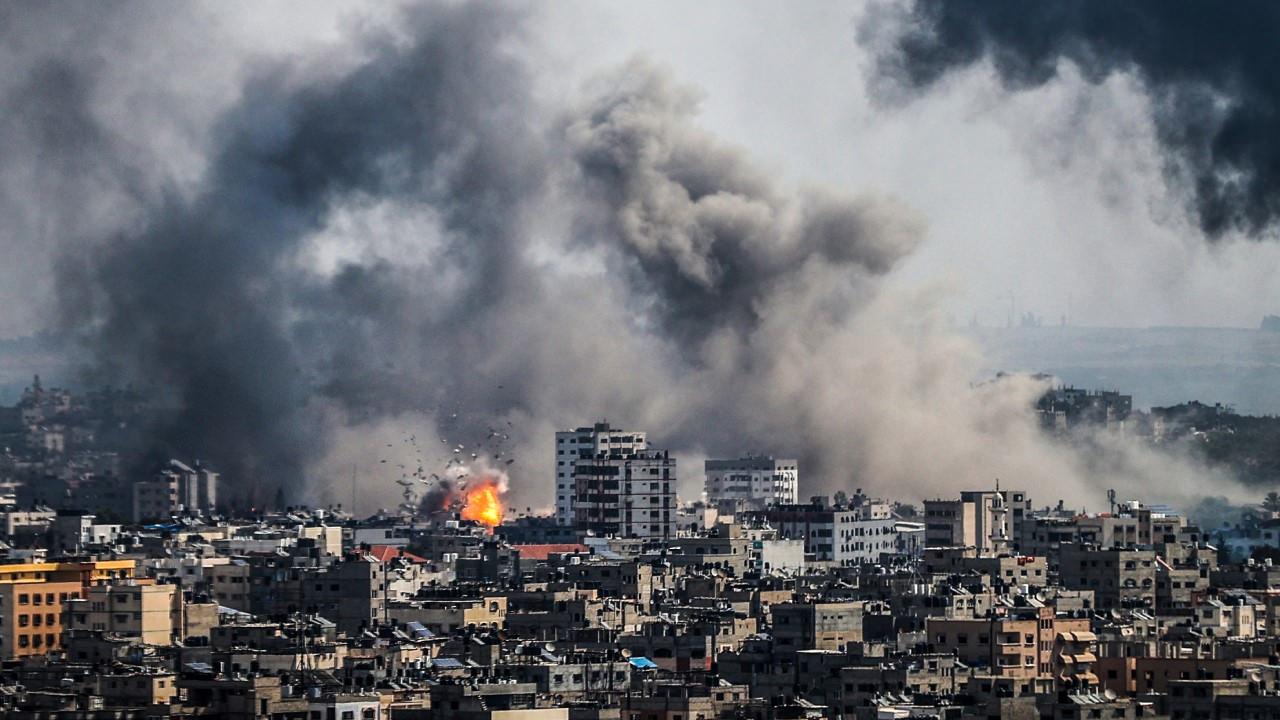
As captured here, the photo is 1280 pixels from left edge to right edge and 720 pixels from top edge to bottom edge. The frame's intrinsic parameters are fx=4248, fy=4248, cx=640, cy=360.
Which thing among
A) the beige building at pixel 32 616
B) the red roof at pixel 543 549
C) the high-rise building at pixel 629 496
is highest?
the high-rise building at pixel 629 496

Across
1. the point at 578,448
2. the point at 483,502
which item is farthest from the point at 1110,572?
the point at 483,502

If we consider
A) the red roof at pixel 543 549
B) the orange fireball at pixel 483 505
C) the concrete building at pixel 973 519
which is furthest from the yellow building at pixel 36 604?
the orange fireball at pixel 483 505

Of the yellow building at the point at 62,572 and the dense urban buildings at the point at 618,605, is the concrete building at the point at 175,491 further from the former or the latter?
the yellow building at the point at 62,572

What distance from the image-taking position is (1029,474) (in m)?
117

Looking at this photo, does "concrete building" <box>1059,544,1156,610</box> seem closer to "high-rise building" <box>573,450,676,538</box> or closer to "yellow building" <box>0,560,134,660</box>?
"yellow building" <box>0,560,134,660</box>

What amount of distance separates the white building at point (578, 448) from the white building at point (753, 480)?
204 inches

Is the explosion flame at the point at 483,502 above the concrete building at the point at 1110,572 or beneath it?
above

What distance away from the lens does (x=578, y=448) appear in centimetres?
11894

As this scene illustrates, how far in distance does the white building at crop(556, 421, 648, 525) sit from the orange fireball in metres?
1.91

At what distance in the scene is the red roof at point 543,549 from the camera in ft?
320

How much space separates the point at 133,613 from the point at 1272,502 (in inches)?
2077

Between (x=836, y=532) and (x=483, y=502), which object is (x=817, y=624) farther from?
(x=483, y=502)

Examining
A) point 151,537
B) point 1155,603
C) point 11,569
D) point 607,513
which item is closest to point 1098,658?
point 1155,603

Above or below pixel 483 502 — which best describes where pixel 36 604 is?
below
